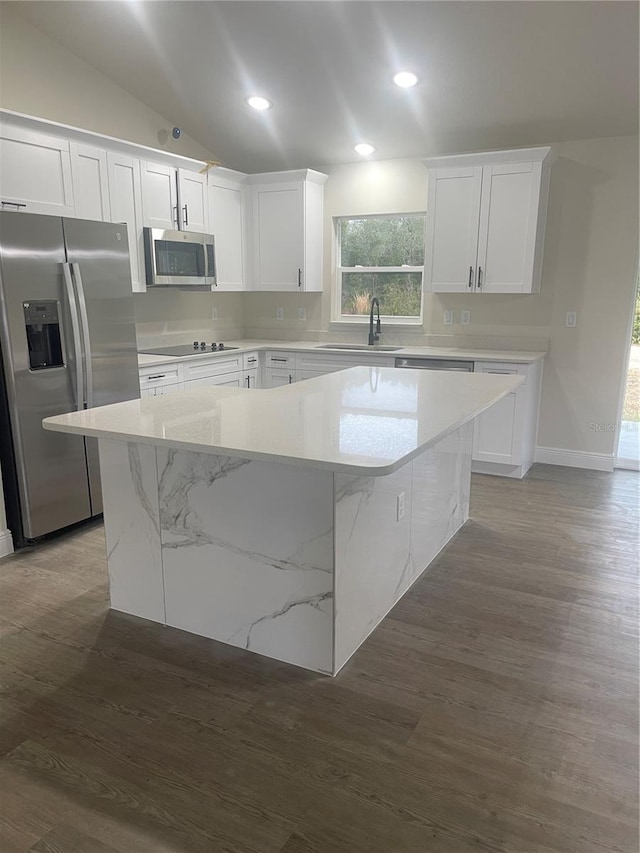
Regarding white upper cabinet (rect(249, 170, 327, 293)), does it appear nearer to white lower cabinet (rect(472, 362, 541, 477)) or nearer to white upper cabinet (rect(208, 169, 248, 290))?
white upper cabinet (rect(208, 169, 248, 290))

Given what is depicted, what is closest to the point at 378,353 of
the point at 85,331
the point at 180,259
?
the point at 180,259

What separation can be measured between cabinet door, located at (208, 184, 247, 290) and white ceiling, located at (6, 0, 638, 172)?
0.52 meters

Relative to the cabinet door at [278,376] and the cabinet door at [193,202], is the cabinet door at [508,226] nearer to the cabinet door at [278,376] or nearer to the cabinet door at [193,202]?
the cabinet door at [278,376]

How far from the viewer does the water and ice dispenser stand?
3233 millimetres

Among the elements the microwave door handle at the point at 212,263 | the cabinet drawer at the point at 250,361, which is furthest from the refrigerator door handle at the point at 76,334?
the cabinet drawer at the point at 250,361

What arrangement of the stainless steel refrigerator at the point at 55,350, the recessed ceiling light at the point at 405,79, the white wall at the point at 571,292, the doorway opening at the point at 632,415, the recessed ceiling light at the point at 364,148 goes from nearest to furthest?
the stainless steel refrigerator at the point at 55,350
the recessed ceiling light at the point at 405,79
the white wall at the point at 571,292
the doorway opening at the point at 632,415
the recessed ceiling light at the point at 364,148

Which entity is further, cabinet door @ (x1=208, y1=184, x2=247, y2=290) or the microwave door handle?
cabinet door @ (x1=208, y1=184, x2=247, y2=290)

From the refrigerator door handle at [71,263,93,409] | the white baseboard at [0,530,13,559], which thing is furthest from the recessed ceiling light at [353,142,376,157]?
the white baseboard at [0,530,13,559]

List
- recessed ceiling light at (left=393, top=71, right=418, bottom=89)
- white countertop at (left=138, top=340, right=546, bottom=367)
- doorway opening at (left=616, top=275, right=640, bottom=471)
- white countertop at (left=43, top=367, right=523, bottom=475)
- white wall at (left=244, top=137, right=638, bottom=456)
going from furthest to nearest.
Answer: doorway opening at (left=616, top=275, right=640, bottom=471) → white wall at (left=244, top=137, right=638, bottom=456) → white countertop at (left=138, top=340, right=546, bottom=367) → recessed ceiling light at (left=393, top=71, right=418, bottom=89) → white countertop at (left=43, top=367, right=523, bottom=475)

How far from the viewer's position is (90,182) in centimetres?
384

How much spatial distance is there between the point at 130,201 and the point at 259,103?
1.26 metres

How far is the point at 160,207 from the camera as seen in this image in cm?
444

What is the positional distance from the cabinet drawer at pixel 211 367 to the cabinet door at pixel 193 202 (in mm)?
1028

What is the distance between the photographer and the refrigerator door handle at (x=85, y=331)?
3.39m
